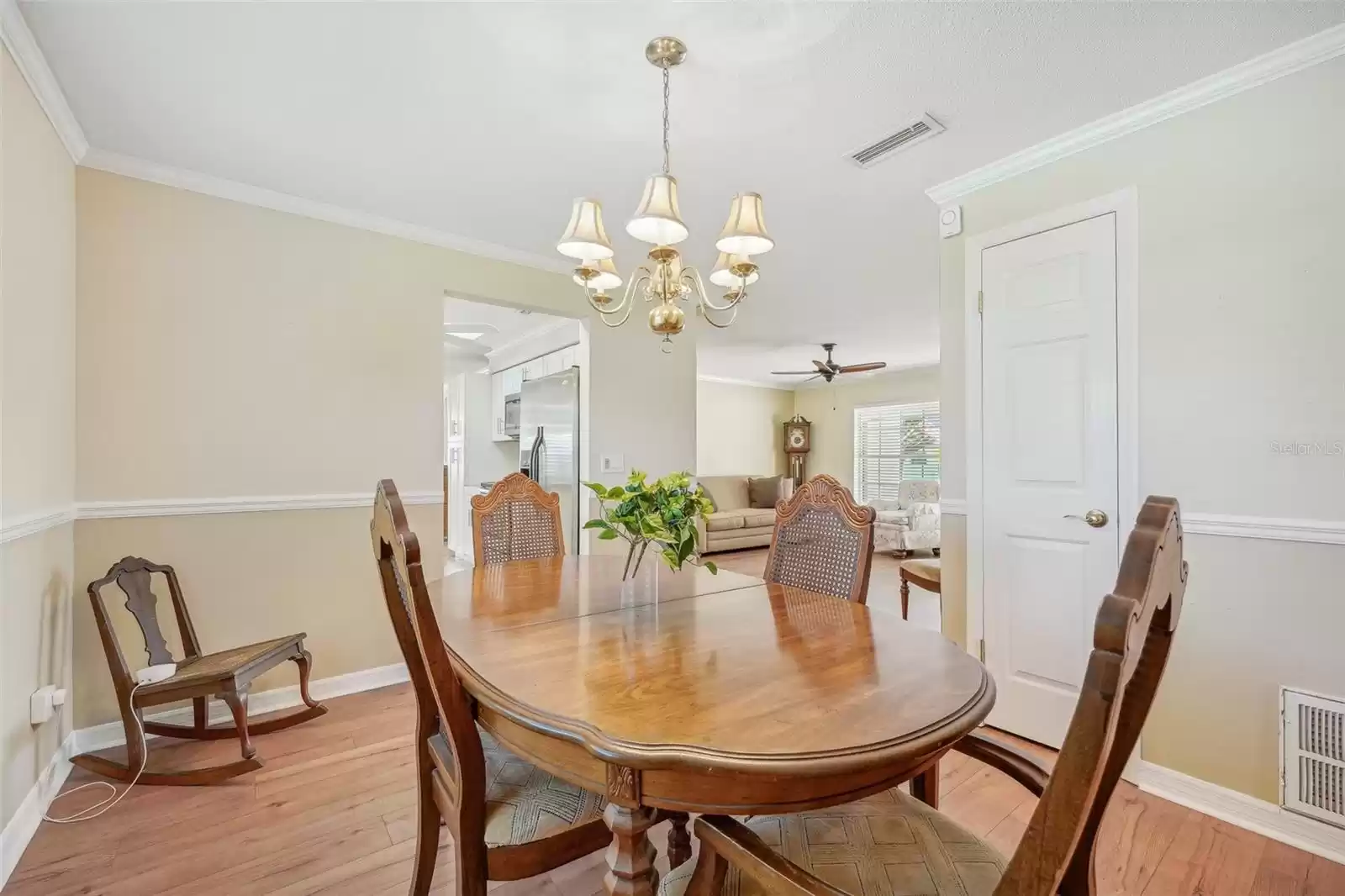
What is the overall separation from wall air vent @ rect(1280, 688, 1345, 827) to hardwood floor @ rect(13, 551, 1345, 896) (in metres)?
0.14

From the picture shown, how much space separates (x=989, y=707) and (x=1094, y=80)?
2048 millimetres

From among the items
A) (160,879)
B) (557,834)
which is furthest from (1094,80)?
(160,879)

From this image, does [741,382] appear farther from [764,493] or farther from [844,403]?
[764,493]

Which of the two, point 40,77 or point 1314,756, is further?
point 40,77

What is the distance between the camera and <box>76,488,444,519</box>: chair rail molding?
2426 millimetres

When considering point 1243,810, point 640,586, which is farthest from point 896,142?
point 1243,810

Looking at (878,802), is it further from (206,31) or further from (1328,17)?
(206,31)

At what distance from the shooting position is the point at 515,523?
2547mm

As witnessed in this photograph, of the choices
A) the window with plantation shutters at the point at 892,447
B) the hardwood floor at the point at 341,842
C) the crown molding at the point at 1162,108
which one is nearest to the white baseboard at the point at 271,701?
the hardwood floor at the point at 341,842

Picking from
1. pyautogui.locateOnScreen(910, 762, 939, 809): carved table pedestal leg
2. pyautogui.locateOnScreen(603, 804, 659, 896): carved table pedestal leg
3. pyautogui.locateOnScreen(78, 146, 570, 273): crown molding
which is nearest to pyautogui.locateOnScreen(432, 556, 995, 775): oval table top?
pyautogui.locateOnScreen(603, 804, 659, 896): carved table pedestal leg

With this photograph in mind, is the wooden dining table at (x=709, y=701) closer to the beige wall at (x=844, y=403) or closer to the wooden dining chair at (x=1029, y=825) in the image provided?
→ the wooden dining chair at (x=1029, y=825)

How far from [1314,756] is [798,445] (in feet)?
24.1

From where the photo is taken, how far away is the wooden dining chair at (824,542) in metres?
1.88

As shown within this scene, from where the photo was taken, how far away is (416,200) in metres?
2.84
